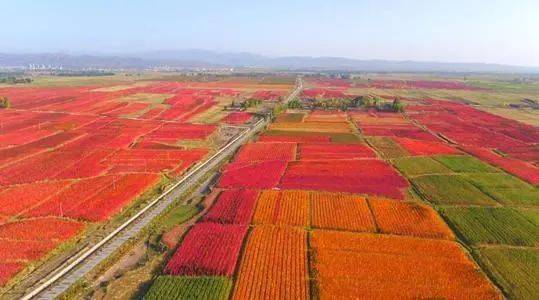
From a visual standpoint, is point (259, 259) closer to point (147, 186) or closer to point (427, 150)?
point (147, 186)

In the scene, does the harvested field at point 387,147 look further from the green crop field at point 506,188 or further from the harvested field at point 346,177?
the green crop field at point 506,188

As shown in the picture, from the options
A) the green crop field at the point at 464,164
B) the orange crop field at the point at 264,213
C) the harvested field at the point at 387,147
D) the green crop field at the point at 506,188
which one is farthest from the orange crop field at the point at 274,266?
the harvested field at the point at 387,147

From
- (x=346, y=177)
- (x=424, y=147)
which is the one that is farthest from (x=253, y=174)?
(x=424, y=147)

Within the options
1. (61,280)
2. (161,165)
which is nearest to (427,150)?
(161,165)

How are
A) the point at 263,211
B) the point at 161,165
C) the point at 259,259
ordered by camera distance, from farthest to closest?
1. the point at 161,165
2. the point at 263,211
3. the point at 259,259

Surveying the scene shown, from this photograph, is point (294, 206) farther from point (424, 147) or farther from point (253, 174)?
point (424, 147)

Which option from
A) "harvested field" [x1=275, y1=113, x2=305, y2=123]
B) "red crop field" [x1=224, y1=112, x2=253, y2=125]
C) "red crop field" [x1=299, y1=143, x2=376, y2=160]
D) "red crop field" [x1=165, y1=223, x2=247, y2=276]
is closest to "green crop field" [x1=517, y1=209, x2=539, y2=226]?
"red crop field" [x1=299, y1=143, x2=376, y2=160]
